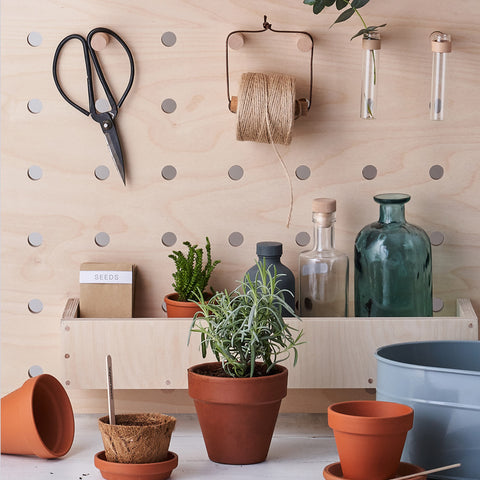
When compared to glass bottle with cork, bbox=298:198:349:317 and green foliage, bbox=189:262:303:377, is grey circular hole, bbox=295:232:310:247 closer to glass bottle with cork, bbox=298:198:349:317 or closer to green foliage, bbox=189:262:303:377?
glass bottle with cork, bbox=298:198:349:317

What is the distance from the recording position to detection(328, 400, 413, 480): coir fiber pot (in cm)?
86

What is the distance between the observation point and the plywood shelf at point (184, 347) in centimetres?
111

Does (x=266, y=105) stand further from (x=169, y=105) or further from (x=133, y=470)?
(x=133, y=470)

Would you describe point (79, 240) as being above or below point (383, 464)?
above

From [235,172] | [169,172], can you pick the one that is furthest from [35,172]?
[235,172]

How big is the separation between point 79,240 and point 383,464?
1.98 ft

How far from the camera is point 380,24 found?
3.87 feet

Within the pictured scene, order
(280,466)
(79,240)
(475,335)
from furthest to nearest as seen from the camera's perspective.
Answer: (79,240)
(475,335)
(280,466)

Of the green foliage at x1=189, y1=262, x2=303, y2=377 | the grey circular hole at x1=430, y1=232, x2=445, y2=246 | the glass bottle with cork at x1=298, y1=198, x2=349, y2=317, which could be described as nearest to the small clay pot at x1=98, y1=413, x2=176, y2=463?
the green foliage at x1=189, y1=262, x2=303, y2=377

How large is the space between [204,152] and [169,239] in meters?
0.15

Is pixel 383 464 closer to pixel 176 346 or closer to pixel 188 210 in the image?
pixel 176 346

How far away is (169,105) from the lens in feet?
3.94

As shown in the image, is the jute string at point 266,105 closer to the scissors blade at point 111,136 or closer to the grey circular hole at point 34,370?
the scissors blade at point 111,136

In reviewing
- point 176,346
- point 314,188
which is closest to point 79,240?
point 176,346
